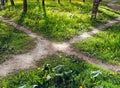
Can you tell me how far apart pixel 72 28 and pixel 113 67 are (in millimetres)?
8482

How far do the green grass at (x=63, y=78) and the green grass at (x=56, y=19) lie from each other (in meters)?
6.40

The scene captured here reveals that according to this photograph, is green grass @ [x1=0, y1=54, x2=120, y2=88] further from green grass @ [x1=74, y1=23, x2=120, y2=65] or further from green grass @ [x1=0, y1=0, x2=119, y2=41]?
green grass @ [x1=0, y1=0, x2=119, y2=41]

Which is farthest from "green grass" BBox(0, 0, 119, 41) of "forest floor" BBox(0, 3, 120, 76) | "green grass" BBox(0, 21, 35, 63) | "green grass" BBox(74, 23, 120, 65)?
"green grass" BBox(74, 23, 120, 65)

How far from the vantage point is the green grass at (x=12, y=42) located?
17625 millimetres

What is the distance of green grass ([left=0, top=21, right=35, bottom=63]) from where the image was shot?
17.6 m

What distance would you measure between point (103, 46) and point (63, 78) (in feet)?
21.4

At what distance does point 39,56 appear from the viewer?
17031 mm

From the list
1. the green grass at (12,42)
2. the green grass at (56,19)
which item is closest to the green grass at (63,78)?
the green grass at (12,42)

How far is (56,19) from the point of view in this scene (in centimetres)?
2536

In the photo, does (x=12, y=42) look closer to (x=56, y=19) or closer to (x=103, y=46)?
(x=56, y=19)

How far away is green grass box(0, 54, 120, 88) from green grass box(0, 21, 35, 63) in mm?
3135

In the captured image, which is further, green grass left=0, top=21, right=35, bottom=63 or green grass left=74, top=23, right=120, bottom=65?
green grass left=0, top=21, right=35, bottom=63

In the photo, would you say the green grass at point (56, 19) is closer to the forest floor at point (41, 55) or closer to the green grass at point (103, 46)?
the forest floor at point (41, 55)

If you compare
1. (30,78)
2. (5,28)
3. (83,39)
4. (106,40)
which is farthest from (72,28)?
(30,78)
